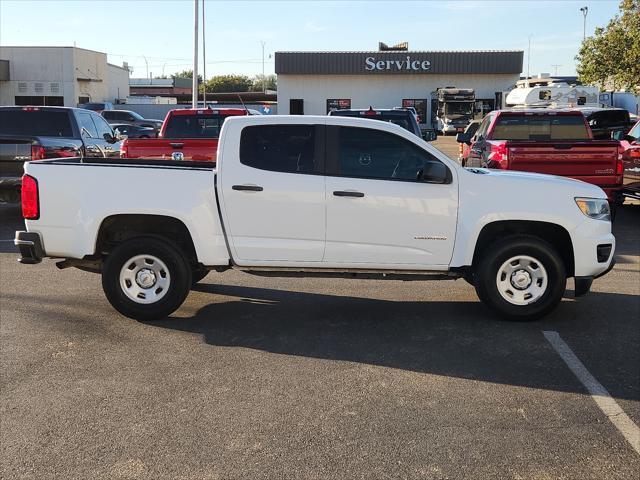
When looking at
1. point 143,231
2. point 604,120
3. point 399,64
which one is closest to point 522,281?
point 143,231

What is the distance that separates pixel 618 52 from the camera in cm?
1994

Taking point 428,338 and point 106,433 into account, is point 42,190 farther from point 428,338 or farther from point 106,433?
point 428,338

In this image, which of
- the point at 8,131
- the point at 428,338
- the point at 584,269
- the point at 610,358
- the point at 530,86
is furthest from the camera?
the point at 530,86

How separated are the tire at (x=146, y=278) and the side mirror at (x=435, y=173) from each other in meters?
2.39

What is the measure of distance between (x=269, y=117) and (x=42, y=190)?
2.24 meters

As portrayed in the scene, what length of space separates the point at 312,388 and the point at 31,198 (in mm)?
3329

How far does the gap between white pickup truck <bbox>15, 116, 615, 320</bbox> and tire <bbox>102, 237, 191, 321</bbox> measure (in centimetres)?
1

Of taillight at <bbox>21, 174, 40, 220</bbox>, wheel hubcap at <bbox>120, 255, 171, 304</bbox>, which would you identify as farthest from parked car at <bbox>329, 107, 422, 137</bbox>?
taillight at <bbox>21, 174, 40, 220</bbox>

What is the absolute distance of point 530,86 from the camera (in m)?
32.1

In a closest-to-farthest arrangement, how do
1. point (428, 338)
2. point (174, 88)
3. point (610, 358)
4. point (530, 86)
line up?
point (610, 358), point (428, 338), point (530, 86), point (174, 88)

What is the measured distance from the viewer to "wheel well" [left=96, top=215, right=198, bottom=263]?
6.22 metres

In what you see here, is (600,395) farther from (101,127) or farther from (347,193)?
(101,127)

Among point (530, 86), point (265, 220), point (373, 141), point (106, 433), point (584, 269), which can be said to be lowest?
point (106, 433)

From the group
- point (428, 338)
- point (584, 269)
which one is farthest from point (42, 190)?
point (584, 269)
